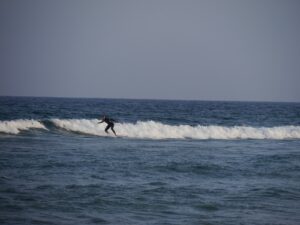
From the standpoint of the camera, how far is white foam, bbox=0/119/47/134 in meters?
28.5

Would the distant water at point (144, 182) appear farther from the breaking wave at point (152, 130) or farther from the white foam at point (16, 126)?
the breaking wave at point (152, 130)

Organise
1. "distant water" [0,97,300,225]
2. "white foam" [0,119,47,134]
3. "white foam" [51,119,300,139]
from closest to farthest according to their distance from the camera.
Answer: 1. "distant water" [0,97,300,225]
2. "white foam" [0,119,47,134]
3. "white foam" [51,119,300,139]

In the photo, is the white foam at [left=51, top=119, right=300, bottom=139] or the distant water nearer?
the distant water

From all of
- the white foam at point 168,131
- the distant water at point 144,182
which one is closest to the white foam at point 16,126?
the distant water at point 144,182

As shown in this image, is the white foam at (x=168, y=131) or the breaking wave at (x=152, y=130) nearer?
the breaking wave at (x=152, y=130)

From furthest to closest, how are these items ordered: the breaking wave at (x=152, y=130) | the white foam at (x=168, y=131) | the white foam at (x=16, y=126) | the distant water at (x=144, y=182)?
1. the white foam at (x=168, y=131)
2. the breaking wave at (x=152, y=130)
3. the white foam at (x=16, y=126)
4. the distant water at (x=144, y=182)

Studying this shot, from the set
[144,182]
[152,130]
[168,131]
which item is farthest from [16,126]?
[144,182]

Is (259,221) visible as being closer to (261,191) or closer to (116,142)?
(261,191)

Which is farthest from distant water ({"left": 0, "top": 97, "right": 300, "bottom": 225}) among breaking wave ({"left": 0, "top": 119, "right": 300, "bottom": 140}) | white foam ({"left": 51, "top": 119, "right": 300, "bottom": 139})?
white foam ({"left": 51, "top": 119, "right": 300, "bottom": 139})

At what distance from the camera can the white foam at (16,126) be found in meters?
28.5

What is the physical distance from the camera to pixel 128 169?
17312 mm

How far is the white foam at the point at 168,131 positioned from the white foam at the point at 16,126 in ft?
4.20

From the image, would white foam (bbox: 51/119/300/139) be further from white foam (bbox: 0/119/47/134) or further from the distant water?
the distant water

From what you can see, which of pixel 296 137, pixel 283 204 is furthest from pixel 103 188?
pixel 296 137
